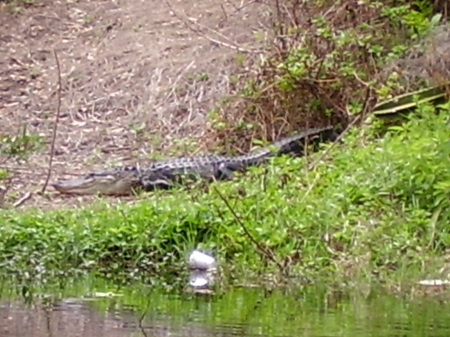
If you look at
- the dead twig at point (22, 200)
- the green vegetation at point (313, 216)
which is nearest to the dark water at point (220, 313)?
the green vegetation at point (313, 216)

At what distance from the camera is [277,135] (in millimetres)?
10180

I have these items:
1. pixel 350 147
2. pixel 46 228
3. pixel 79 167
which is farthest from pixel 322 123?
pixel 46 228

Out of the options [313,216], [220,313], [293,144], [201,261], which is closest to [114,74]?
[293,144]

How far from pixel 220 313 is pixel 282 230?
2.28 metres

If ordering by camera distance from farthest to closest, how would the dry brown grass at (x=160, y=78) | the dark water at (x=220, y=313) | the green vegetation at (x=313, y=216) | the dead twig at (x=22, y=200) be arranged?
the dry brown grass at (x=160, y=78), the dead twig at (x=22, y=200), the green vegetation at (x=313, y=216), the dark water at (x=220, y=313)

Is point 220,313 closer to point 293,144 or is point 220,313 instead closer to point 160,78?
Answer: point 293,144

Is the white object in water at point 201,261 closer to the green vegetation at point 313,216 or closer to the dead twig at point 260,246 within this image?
the green vegetation at point 313,216

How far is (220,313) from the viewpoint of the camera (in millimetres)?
4918

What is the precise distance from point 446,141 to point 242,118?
2929 mm

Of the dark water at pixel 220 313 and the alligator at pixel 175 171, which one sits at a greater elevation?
the alligator at pixel 175 171

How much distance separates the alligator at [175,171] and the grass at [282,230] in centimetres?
131

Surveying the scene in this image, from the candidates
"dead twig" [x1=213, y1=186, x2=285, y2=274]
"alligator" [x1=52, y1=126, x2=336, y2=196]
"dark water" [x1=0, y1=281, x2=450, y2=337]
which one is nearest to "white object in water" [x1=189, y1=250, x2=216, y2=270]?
"dead twig" [x1=213, y1=186, x2=285, y2=274]

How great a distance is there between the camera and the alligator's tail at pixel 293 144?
947 centimetres

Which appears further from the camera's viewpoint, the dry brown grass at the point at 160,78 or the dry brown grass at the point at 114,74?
the dry brown grass at the point at 114,74
